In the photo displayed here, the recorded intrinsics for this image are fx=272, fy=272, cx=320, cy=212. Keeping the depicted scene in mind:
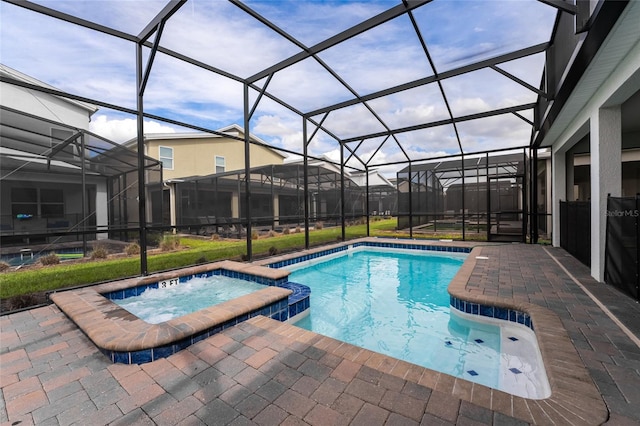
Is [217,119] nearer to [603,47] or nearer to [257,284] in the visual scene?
[257,284]

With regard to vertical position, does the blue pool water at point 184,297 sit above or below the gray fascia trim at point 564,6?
below

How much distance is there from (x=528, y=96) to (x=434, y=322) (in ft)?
17.6

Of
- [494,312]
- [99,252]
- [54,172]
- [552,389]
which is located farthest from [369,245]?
[54,172]

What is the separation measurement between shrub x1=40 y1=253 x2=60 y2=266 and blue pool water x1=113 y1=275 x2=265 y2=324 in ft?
4.11

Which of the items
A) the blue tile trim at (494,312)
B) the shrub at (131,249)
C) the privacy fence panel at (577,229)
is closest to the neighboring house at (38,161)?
the shrub at (131,249)

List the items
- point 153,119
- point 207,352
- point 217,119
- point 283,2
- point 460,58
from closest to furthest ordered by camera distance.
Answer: point 207,352
point 283,2
point 153,119
point 460,58
point 217,119

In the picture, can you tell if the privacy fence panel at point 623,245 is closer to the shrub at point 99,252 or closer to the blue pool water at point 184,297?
the blue pool water at point 184,297

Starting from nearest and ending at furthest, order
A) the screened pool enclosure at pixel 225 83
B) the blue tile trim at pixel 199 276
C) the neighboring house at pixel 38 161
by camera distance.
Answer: the neighboring house at pixel 38 161 < the screened pool enclosure at pixel 225 83 < the blue tile trim at pixel 199 276

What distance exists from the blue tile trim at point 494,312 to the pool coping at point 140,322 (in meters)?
2.35

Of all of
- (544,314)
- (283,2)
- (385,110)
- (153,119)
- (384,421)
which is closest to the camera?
(384,421)

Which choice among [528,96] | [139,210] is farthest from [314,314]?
[528,96]

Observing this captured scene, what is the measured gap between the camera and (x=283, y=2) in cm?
388

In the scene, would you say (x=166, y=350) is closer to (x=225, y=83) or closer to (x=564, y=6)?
(x=564, y=6)

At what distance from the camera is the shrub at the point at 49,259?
4172 mm
